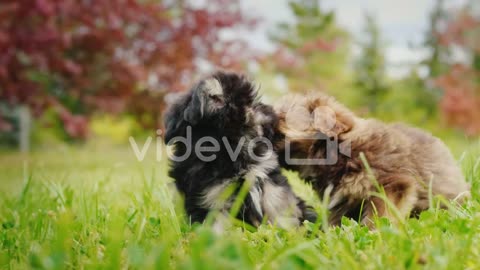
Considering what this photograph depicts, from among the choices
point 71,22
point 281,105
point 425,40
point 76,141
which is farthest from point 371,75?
point 281,105

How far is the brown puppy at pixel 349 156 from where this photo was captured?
3537 mm

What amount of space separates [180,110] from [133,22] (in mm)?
8764

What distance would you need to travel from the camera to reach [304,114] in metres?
3.74

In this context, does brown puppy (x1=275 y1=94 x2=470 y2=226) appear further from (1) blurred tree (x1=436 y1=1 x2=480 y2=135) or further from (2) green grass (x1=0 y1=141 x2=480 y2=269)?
(1) blurred tree (x1=436 y1=1 x2=480 y2=135)

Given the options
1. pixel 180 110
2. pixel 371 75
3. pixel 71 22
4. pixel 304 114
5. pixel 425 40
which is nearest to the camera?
pixel 180 110

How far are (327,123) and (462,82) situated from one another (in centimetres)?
2034

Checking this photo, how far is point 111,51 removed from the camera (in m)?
11.6

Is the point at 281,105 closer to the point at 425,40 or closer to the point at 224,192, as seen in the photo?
the point at 224,192

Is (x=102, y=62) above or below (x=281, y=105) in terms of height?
above

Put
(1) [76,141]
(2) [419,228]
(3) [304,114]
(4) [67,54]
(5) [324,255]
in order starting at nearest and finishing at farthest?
(5) [324,255], (2) [419,228], (3) [304,114], (4) [67,54], (1) [76,141]

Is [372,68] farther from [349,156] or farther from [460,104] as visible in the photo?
[349,156]

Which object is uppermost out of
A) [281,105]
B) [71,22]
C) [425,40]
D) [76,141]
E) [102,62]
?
[425,40]

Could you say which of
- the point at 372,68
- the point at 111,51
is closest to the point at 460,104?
the point at 372,68

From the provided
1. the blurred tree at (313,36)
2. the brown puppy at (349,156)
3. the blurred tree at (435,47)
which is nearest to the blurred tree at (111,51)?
the brown puppy at (349,156)
